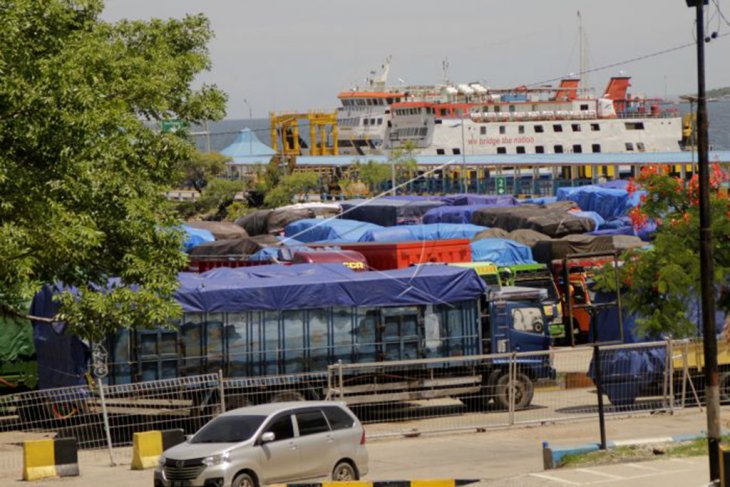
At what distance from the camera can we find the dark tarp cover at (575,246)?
142 ft

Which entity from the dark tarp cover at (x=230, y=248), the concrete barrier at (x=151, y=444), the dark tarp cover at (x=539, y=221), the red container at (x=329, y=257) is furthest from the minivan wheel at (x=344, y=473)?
the dark tarp cover at (x=539, y=221)

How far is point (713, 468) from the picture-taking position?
49.8 ft

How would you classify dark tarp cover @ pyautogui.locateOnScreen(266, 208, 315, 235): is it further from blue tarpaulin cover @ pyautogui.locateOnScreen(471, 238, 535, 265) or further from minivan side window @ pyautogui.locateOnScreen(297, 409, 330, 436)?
minivan side window @ pyautogui.locateOnScreen(297, 409, 330, 436)

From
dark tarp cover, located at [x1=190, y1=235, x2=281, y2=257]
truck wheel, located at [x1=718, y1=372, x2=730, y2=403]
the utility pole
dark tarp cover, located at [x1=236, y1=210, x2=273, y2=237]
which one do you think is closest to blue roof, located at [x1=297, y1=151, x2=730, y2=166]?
dark tarp cover, located at [x1=236, y1=210, x2=273, y2=237]

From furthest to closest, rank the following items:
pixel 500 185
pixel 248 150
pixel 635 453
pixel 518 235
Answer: pixel 248 150
pixel 500 185
pixel 518 235
pixel 635 453

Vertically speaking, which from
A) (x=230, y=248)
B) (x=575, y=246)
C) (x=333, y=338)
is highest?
(x=230, y=248)

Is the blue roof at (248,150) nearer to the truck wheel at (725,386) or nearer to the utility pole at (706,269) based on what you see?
the truck wheel at (725,386)

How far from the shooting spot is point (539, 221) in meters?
50.9

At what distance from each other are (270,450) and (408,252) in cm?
1649

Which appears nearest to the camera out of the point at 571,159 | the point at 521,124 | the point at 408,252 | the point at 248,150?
the point at 408,252

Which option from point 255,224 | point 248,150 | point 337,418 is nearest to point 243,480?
point 337,418

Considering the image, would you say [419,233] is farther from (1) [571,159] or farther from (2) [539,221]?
(1) [571,159]

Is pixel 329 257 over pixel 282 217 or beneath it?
beneath

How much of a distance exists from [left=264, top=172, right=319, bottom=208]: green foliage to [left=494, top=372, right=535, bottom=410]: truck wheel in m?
58.5
